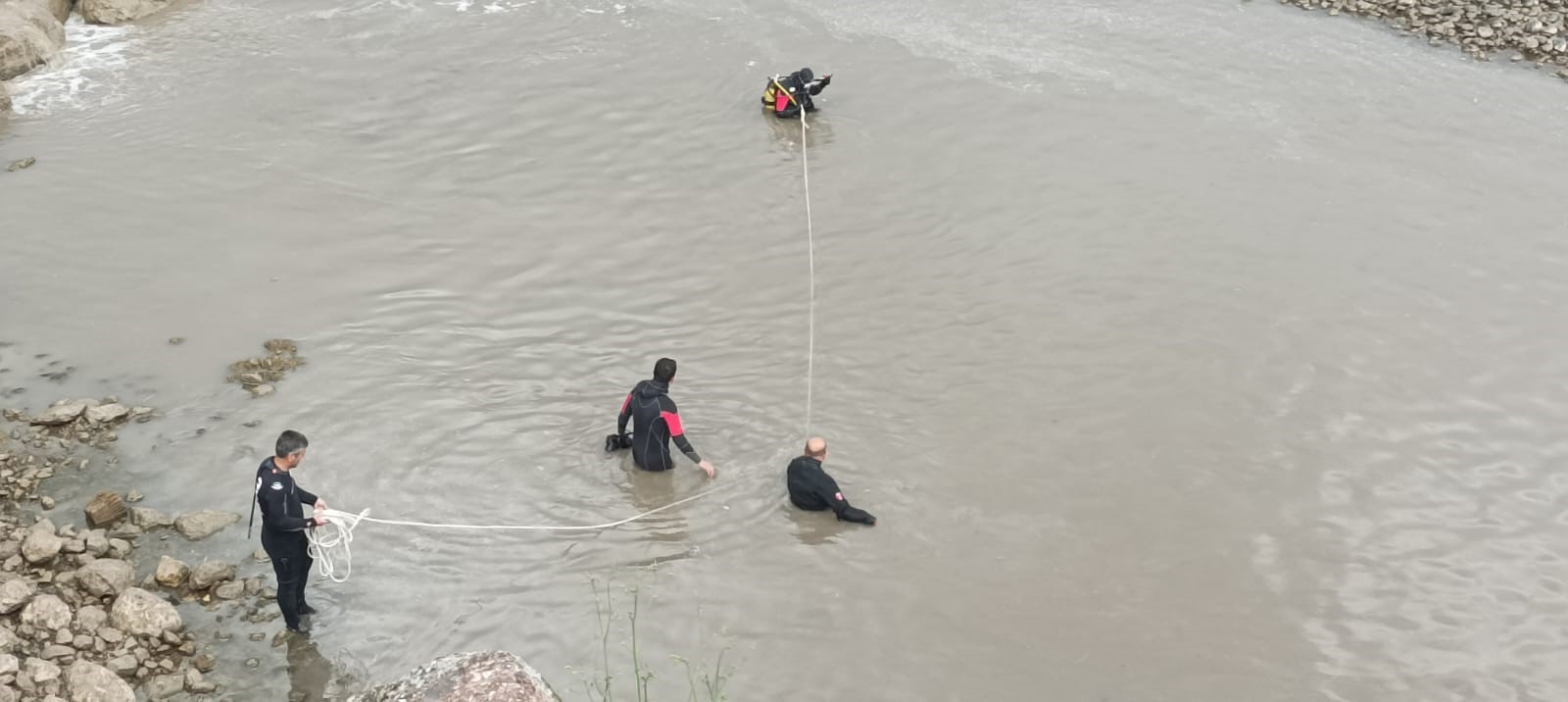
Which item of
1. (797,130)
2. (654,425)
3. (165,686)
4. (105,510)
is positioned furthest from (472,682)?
(797,130)

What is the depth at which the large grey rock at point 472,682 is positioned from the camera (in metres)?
5.86

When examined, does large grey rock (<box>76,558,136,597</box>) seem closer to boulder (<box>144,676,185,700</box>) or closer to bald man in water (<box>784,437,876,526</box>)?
boulder (<box>144,676,185,700</box>)

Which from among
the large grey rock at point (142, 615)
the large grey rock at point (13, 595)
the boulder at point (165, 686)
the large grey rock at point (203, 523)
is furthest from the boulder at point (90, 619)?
the large grey rock at point (203, 523)

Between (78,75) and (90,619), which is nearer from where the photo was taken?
(90,619)

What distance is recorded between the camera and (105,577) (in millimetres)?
7844

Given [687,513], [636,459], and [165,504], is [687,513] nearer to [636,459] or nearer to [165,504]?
[636,459]

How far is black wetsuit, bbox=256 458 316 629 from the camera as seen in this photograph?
7.43 metres

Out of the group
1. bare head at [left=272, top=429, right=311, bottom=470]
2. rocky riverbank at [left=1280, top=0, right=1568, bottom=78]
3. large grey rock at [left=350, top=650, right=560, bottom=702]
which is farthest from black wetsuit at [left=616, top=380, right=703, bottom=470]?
rocky riverbank at [left=1280, top=0, right=1568, bottom=78]

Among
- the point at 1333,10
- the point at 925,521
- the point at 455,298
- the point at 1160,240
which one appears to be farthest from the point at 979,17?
the point at 925,521

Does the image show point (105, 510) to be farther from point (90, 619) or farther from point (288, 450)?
point (288, 450)

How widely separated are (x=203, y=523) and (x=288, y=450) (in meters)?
1.70

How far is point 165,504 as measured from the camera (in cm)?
889

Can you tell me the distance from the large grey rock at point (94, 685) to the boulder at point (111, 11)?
1310 cm

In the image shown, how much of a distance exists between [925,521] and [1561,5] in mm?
13640
